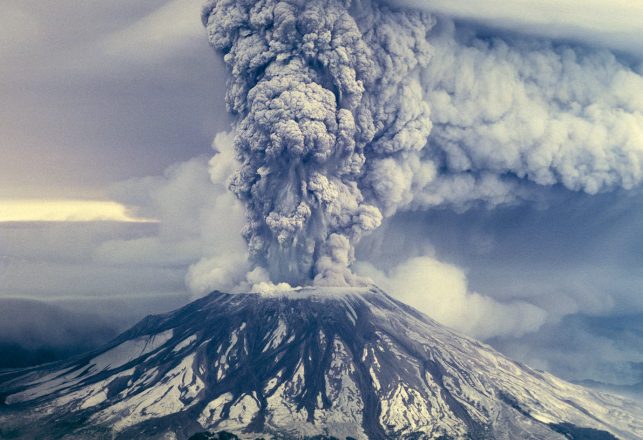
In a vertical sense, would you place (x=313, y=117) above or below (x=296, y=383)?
above

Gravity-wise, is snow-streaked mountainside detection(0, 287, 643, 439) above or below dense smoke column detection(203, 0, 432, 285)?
below

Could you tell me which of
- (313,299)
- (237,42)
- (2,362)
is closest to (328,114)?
(237,42)

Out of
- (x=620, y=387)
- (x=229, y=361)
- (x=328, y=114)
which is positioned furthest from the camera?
(x=620, y=387)

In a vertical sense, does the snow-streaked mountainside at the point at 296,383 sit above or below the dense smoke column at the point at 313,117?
below

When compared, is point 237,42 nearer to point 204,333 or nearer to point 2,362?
point 204,333

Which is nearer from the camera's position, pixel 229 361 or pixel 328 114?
pixel 328 114
